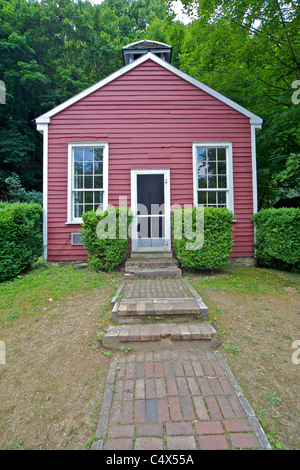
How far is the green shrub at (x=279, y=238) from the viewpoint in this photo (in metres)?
5.26

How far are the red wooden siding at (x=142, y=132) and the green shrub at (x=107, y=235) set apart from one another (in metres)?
1.12

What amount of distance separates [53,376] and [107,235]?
339 cm

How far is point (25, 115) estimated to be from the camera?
50.6 feet

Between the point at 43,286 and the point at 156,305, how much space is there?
2.73 meters

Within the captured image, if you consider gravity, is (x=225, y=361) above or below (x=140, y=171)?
below

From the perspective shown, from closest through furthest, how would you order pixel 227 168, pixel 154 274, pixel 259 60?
pixel 154 274, pixel 227 168, pixel 259 60

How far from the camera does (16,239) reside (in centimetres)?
524

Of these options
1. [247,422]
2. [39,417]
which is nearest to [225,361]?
[247,422]

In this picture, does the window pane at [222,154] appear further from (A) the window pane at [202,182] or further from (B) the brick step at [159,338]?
(B) the brick step at [159,338]

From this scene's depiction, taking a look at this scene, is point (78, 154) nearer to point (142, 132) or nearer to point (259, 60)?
point (142, 132)

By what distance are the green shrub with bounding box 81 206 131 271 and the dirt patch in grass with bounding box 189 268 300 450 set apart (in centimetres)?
195

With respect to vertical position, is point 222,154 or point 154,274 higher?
point 222,154

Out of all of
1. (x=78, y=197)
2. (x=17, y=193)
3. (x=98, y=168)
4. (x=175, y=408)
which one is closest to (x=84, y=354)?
(x=175, y=408)
